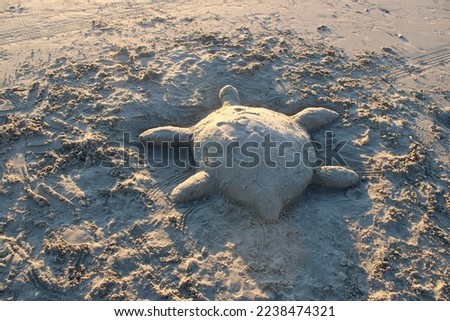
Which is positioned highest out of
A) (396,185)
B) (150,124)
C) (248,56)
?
(248,56)

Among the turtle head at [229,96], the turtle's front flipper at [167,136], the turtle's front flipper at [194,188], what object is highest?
the turtle head at [229,96]

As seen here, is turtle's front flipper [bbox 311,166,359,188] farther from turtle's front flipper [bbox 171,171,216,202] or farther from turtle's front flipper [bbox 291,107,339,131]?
turtle's front flipper [bbox 171,171,216,202]

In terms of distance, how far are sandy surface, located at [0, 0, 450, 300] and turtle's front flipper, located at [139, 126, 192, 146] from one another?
0.24 meters

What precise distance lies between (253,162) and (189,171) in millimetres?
833

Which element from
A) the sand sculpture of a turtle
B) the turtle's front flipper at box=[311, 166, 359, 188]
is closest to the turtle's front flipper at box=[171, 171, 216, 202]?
the sand sculpture of a turtle

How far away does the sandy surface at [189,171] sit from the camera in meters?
3.67

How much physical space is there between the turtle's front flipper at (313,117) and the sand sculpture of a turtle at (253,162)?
1.02 ft

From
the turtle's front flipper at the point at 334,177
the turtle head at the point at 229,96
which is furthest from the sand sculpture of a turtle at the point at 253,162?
the turtle head at the point at 229,96

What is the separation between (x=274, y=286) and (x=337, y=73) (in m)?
3.69

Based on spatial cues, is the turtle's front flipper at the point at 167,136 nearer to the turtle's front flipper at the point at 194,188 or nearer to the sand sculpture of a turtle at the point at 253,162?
the sand sculpture of a turtle at the point at 253,162
